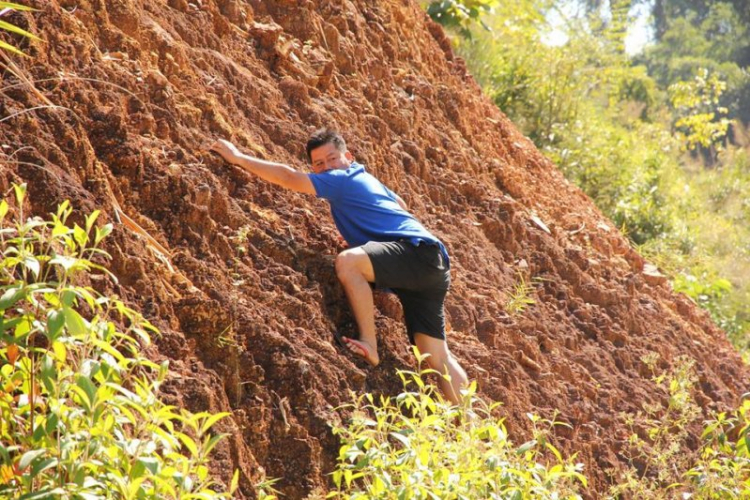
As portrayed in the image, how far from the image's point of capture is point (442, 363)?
5359mm

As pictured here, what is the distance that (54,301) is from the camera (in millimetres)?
3039

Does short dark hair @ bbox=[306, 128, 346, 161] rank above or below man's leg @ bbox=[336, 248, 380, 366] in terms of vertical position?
above

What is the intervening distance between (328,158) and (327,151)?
0.04 meters

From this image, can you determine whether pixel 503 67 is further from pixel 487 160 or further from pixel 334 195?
pixel 334 195

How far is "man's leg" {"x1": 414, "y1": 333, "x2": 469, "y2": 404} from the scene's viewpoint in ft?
17.5

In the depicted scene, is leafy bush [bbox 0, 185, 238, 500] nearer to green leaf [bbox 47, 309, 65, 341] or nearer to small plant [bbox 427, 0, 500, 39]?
green leaf [bbox 47, 309, 65, 341]

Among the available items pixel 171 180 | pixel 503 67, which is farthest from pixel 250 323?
pixel 503 67

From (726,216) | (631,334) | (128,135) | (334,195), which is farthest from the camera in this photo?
(726,216)

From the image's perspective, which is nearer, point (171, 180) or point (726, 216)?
point (171, 180)

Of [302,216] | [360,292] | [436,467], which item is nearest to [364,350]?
[360,292]

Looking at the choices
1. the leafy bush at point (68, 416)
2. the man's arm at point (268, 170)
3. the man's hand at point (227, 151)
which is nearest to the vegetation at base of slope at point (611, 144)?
the man's arm at point (268, 170)

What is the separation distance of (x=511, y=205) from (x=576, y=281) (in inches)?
28.5

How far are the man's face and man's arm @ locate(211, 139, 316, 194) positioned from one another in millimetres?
267

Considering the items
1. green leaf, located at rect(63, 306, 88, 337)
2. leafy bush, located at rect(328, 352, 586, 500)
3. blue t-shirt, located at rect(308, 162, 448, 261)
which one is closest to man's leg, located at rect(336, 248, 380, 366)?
blue t-shirt, located at rect(308, 162, 448, 261)
